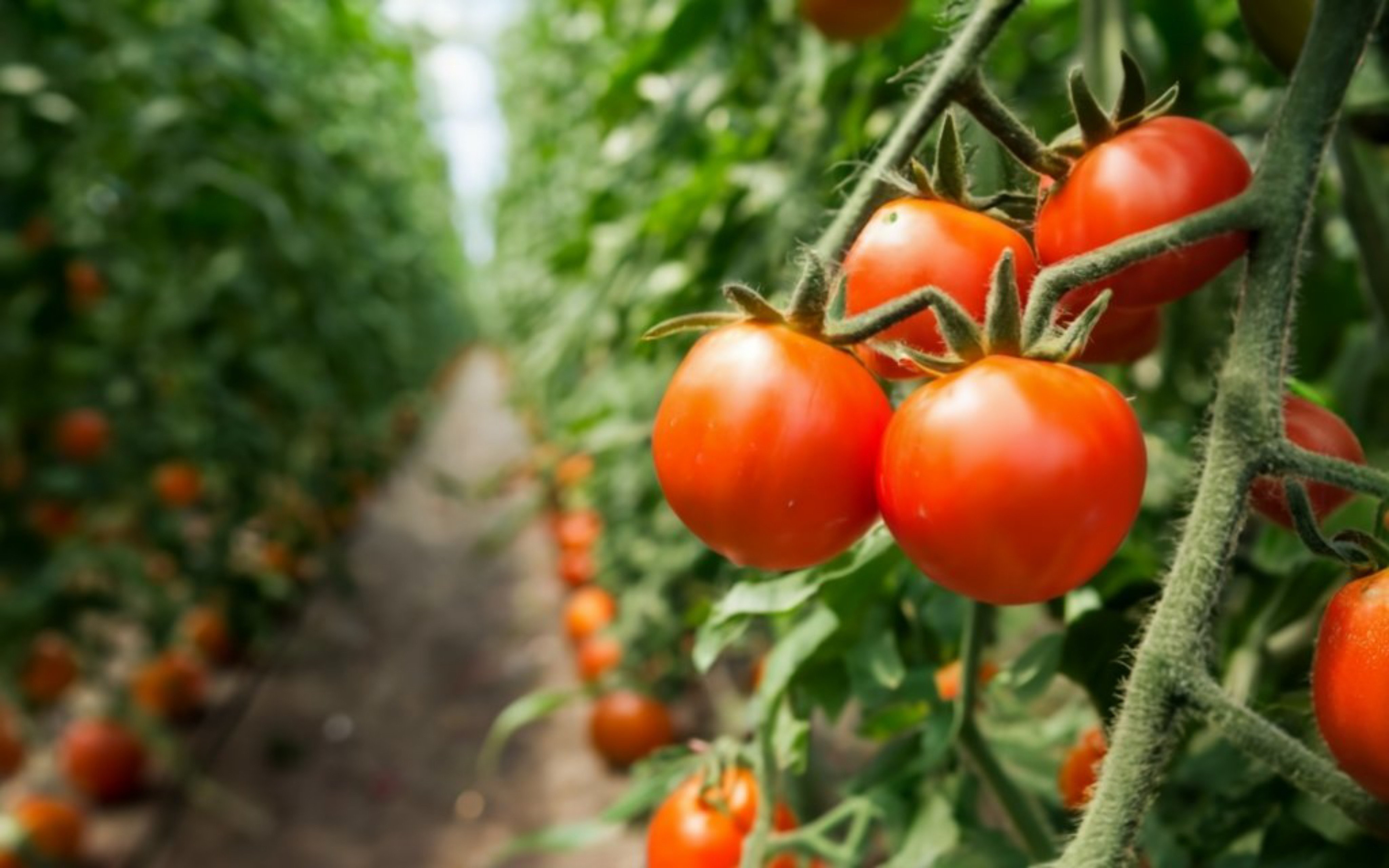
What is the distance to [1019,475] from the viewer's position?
0.36 m

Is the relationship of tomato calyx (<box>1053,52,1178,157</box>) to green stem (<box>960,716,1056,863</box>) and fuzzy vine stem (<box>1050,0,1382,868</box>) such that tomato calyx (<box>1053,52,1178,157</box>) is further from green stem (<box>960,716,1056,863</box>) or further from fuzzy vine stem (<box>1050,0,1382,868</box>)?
green stem (<box>960,716,1056,863</box>)

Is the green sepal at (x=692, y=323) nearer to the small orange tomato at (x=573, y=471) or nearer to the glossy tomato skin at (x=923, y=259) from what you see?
the glossy tomato skin at (x=923, y=259)

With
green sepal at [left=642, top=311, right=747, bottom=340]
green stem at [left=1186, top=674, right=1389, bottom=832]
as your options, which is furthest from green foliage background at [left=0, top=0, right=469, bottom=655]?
green stem at [left=1186, top=674, right=1389, bottom=832]

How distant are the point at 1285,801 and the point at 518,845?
1.78 feet

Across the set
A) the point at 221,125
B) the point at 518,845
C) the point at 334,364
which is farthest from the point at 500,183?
the point at 518,845

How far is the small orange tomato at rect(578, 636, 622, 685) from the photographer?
2.23 meters

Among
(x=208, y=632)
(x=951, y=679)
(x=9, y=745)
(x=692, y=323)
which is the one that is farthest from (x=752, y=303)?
(x=208, y=632)

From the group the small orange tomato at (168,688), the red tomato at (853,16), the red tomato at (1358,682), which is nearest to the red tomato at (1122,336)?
the red tomato at (1358,682)

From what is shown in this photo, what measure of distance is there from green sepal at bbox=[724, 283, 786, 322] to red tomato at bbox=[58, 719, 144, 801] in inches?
88.7

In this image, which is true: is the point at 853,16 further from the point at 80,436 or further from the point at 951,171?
the point at 80,436

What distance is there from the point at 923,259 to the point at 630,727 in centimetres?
176

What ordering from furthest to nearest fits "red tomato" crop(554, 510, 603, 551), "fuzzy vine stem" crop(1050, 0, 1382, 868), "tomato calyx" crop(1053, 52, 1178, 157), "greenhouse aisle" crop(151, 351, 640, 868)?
1. "red tomato" crop(554, 510, 603, 551)
2. "greenhouse aisle" crop(151, 351, 640, 868)
3. "tomato calyx" crop(1053, 52, 1178, 157)
4. "fuzzy vine stem" crop(1050, 0, 1382, 868)

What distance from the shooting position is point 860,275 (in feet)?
1.43

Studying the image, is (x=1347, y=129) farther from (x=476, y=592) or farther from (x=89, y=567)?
(x=476, y=592)
